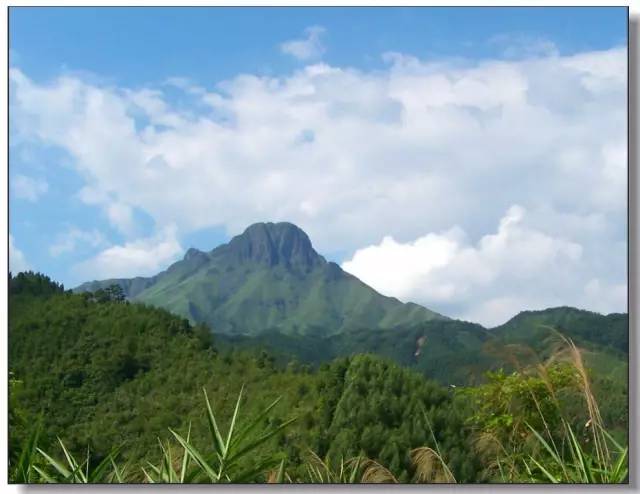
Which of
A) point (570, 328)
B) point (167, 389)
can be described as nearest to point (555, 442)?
point (570, 328)

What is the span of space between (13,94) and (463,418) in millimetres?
2313

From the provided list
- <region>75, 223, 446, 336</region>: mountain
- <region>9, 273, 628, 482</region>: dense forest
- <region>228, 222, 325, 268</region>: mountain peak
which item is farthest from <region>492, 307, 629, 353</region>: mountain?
<region>228, 222, 325, 268</region>: mountain peak

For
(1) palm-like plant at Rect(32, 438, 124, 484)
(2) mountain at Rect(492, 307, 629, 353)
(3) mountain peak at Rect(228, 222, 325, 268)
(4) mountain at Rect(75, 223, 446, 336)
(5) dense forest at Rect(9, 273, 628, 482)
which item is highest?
(3) mountain peak at Rect(228, 222, 325, 268)

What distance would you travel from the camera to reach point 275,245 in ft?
12.9

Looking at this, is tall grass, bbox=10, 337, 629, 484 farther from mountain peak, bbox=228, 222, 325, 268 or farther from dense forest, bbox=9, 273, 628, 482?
mountain peak, bbox=228, 222, 325, 268

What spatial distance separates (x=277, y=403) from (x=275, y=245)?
0.65 meters

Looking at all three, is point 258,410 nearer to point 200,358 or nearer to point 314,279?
point 200,358

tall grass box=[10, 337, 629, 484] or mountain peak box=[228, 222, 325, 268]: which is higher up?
mountain peak box=[228, 222, 325, 268]

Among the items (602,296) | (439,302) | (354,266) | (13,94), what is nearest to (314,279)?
(354,266)

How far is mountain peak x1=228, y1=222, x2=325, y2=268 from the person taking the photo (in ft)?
12.9

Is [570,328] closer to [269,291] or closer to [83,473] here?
[269,291]

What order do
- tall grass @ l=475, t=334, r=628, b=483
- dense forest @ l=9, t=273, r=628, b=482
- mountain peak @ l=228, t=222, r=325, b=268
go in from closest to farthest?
tall grass @ l=475, t=334, r=628, b=483
dense forest @ l=9, t=273, r=628, b=482
mountain peak @ l=228, t=222, r=325, b=268

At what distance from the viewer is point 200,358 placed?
13.2ft

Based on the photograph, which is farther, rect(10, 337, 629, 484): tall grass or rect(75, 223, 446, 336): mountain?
rect(75, 223, 446, 336): mountain
